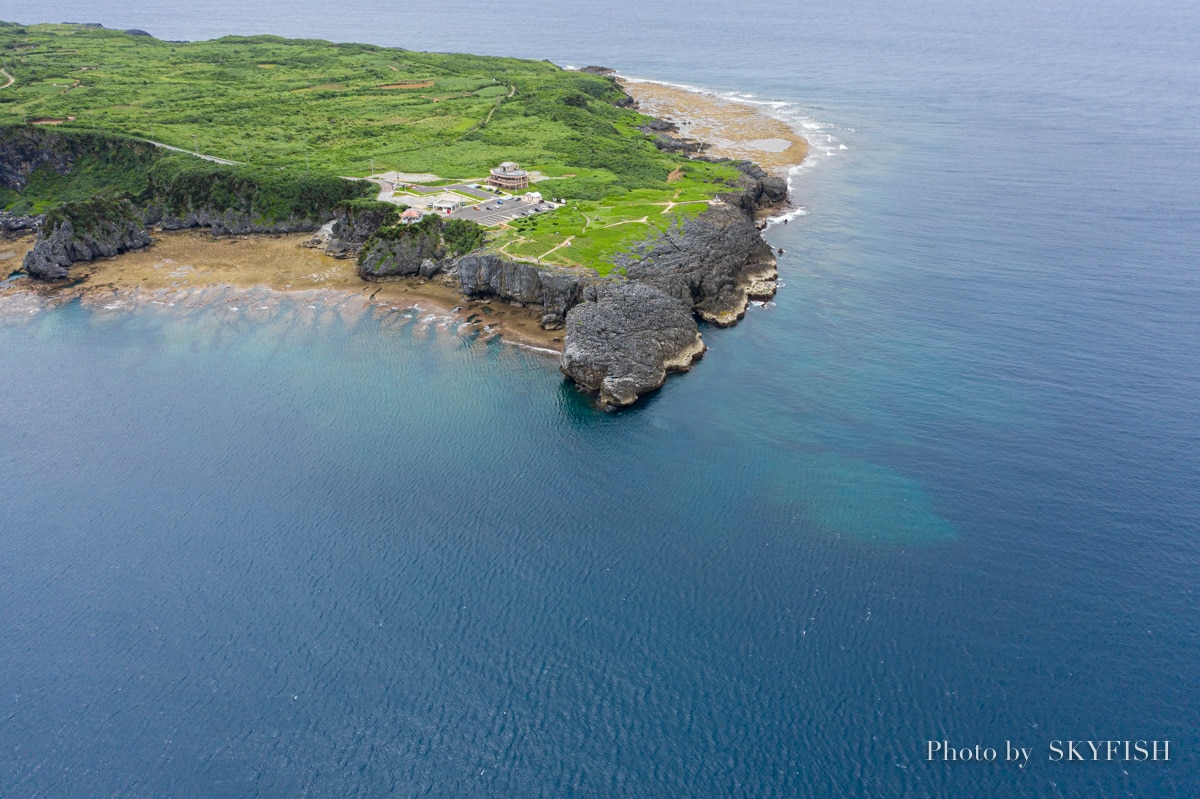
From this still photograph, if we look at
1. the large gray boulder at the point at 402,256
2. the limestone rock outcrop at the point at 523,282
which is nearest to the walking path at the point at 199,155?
the large gray boulder at the point at 402,256

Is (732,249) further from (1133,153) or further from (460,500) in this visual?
(1133,153)

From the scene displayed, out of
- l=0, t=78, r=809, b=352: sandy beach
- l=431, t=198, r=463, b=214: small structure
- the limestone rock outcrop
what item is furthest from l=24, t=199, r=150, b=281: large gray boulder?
the limestone rock outcrop

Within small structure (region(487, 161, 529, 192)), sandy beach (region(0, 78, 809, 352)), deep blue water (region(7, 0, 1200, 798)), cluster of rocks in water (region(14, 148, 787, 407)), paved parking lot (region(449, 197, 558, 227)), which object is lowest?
deep blue water (region(7, 0, 1200, 798))

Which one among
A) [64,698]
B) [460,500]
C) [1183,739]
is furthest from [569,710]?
[1183,739]

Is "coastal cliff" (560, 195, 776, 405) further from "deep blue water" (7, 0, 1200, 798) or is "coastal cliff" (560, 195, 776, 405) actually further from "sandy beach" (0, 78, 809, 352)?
"sandy beach" (0, 78, 809, 352)

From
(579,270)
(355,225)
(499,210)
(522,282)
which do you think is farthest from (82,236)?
(579,270)

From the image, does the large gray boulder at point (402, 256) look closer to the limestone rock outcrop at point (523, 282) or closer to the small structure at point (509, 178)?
the limestone rock outcrop at point (523, 282)

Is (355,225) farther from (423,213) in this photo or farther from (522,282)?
(522,282)
